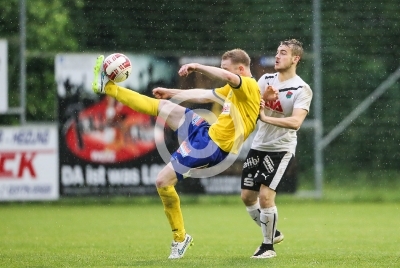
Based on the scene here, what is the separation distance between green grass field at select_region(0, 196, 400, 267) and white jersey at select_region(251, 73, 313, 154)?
1120 mm

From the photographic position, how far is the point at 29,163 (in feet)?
50.9

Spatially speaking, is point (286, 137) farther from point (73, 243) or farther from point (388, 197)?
point (388, 197)

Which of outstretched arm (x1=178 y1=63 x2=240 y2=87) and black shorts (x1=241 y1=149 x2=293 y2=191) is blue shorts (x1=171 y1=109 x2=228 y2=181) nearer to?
black shorts (x1=241 y1=149 x2=293 y2=191)

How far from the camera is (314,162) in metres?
16.7

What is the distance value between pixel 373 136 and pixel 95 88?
10.6 m

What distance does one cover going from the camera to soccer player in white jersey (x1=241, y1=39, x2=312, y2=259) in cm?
831

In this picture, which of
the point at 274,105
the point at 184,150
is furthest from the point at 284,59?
the point at 184,150

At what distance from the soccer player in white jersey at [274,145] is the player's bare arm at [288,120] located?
12 mm

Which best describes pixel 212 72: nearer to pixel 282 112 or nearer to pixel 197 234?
pixel 282 112

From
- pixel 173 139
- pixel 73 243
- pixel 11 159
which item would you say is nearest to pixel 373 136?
pixel 173 139

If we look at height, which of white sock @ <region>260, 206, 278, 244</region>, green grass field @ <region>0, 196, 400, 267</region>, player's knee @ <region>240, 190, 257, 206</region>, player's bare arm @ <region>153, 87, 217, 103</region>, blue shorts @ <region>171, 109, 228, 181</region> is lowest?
green grass field @ <region>0, 196, 400, 267</region>

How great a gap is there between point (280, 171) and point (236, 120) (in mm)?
774

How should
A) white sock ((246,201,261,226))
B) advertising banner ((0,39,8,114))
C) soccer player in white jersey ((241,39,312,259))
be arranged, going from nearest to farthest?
1. soccer player in white jersey ((241,39,312,259))
2. white sock ((246,201,261,226))
3. advertising banner ((0,39,8,114))

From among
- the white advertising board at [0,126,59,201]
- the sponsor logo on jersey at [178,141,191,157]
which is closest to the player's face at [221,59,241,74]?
the sponsor logo on jersey at [178,141,191,157]
